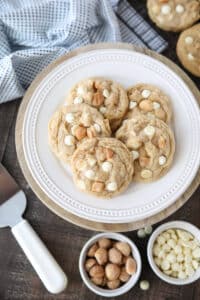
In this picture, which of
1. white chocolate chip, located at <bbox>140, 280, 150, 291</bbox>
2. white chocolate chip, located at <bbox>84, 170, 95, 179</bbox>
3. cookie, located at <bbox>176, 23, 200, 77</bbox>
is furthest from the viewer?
cookie, located at <bbox>176, 23, 200, 77</bbox>

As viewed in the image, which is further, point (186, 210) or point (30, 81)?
point (30, 81)

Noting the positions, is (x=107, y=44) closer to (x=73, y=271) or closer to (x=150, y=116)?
(x=150, y=116)

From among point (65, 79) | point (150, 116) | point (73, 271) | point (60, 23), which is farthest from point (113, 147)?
point (60, 23)

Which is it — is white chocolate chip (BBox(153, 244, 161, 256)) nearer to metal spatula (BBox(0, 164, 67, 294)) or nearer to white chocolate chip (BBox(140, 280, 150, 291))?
white chocolate chip (BBox(140, 280, 150, 291))

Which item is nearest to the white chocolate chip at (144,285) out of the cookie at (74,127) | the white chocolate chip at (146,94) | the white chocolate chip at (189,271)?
the white chocolate chip at (189,271)

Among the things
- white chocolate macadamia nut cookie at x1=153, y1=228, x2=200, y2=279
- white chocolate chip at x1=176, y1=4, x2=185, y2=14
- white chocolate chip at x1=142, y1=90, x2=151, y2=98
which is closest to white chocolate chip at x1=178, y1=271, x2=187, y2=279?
white chocolate macadamia nut cookie at x1=153, y1=228, x2=200, y2=279

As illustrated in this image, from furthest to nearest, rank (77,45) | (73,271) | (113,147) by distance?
(77,45) < (73,271) < (113,147)
